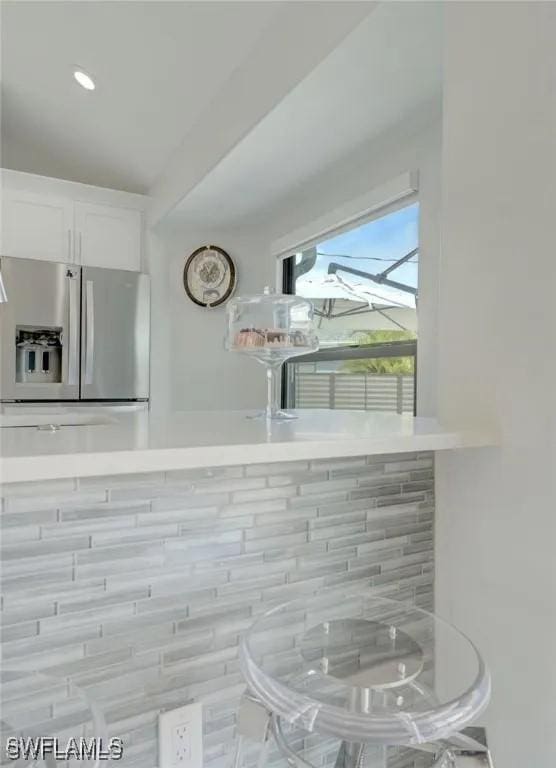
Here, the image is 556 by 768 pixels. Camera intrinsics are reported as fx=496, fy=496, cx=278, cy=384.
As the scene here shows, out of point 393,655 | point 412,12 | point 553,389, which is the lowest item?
point 393,655

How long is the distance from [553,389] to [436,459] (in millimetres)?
302

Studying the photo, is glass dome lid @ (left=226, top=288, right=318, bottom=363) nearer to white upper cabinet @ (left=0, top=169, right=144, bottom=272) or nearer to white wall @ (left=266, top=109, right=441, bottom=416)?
white wall @ (left=266, top=109, right=441, bottom=416)

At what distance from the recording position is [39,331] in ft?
9.47

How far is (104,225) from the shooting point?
3.28m

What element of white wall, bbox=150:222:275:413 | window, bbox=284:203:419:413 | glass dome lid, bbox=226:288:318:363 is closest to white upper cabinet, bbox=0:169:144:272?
white wall, bbox=150:222:275:413

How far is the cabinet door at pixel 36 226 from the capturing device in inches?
119

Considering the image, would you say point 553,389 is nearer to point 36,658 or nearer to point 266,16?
point 36,658

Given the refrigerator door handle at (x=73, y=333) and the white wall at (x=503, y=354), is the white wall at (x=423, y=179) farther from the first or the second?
the refrigerator door handle at (x=73, y=333)

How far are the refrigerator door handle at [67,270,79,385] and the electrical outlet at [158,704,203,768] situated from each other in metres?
2.46

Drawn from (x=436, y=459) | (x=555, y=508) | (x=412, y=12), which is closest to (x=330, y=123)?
(x=412, y=12)

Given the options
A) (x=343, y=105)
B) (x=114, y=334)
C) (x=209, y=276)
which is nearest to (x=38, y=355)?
(x=114, y=334)

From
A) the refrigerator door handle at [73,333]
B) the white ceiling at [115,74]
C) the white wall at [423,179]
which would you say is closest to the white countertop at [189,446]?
the white wall at [423,179]

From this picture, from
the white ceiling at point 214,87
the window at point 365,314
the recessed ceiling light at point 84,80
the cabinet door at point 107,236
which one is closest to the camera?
the white ceiling at point 214,87

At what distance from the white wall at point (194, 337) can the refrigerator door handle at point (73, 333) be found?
55 cm
